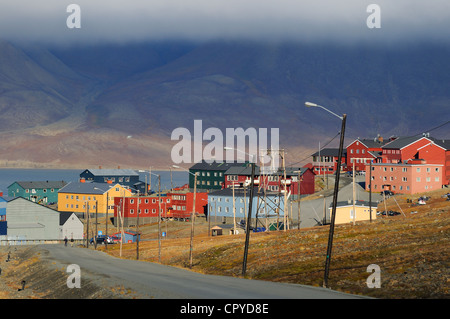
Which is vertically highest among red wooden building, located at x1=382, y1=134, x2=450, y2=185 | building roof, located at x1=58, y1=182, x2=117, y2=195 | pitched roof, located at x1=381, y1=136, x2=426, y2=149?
pitched roof, located at x1=381, y1=136, x2=426, y2=149

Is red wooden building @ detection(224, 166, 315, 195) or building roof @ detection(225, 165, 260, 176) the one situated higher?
building roof @ detection(225, 165, 260, 176)

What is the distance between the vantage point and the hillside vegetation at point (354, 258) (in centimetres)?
4284

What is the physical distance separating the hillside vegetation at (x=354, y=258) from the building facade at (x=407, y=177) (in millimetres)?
65168

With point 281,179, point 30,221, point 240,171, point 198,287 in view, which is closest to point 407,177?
point 281,179

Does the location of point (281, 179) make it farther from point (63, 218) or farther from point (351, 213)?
point (63, 218)

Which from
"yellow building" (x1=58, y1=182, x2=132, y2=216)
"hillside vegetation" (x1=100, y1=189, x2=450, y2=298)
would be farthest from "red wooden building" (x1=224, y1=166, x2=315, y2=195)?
"hillside vegetation" (x1=100, y1=189, x2=450, y2=298)

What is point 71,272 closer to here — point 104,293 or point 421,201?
point 104,293

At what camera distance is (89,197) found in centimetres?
17138

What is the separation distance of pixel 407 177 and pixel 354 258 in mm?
100097

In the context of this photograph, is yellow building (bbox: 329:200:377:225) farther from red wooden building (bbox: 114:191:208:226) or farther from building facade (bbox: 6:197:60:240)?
building facade (bbox: 6:197:60:240)

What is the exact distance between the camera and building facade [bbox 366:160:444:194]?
151 m

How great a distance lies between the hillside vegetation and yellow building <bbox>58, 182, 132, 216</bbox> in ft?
268

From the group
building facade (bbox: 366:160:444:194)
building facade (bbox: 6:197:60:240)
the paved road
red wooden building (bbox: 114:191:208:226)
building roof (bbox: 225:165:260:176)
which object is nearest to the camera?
the paved road
